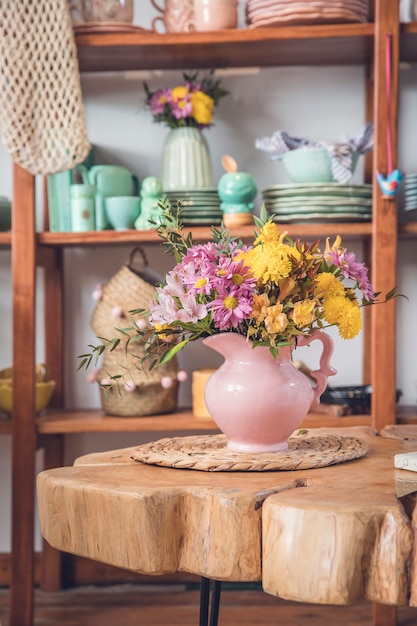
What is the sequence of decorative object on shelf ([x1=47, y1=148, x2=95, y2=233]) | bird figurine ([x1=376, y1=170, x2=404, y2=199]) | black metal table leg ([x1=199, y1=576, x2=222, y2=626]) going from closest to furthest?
1. black metal table leg ([x1=199, y1=576, x2=222, y2=626])
2. bird figurine ([x1=376, y1=170, x2=404, y2=199])
3. decorative object on shelf ([x1=47, y1=148, x2=95, y2=233])

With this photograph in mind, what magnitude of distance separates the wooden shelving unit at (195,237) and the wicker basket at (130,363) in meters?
0.05

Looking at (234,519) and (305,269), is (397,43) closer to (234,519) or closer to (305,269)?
(305,269)

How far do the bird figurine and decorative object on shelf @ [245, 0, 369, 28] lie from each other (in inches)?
16.6

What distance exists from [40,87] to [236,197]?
59 cm

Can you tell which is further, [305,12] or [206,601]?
[305,12]

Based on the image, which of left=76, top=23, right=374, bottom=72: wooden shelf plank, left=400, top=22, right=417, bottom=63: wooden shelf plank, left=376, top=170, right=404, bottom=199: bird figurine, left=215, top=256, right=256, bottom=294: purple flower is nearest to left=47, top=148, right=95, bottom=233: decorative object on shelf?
left=76, top=23, right=374, bottom=72: wooden shelf plank

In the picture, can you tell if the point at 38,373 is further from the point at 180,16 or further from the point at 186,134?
the point at 180,16

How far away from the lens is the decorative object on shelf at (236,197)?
89.2 inches

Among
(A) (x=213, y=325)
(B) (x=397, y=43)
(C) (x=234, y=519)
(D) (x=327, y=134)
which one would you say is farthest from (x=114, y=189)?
(C) (x=234, y=519)

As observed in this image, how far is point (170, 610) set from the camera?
2355 millimetres

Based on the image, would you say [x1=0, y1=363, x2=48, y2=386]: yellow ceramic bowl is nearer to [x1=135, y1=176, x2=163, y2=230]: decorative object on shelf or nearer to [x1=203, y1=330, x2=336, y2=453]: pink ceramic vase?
[x1=135, y1=176, x2=163, y2=230]: decorative object on shelf

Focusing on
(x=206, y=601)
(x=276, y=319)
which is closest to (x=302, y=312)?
(x=276, y=319)

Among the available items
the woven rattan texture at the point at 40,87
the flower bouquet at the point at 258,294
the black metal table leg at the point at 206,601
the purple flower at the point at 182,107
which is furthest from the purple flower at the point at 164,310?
the purple flower at the point at 182,107

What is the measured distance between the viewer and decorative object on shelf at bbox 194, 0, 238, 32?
2.28 meters
